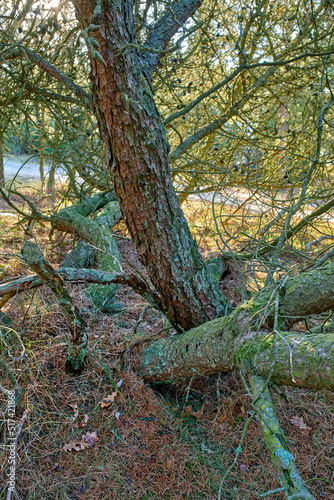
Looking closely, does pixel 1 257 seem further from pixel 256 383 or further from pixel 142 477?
pixel 256 383

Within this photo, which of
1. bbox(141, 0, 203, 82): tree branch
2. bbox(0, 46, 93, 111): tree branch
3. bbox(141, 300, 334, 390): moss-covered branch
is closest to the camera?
bbox(141, 300, 334, 390): moss-covered branch

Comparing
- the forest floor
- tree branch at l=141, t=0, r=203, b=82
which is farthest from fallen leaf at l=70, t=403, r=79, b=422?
tree branch at l=141, t=0, r=203, b=82

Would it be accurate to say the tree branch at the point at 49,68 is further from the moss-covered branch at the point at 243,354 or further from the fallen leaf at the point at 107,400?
the fallen leaf at the point at 107,400

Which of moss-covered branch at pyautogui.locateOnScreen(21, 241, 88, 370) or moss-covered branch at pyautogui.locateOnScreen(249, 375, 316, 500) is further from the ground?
moss-covered branch at pyautogui.locateOnScreen(21, 241, 88, 370)

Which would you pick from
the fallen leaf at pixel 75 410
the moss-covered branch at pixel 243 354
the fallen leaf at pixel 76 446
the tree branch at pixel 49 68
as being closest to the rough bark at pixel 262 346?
the moss-covered branch at pixel 243 354

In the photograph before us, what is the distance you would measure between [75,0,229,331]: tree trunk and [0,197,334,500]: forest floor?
1.10 ft

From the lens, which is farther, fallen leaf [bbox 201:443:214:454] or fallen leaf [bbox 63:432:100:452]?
fallen leaf [bbox 201:443:214:454]

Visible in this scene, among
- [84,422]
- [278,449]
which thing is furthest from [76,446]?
[278,449]

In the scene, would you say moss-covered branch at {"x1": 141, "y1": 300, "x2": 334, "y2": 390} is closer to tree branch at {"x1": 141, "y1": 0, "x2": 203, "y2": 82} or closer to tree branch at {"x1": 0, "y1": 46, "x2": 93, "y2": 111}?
tree branch at {"x1": 0, "y1": 46, "x2": 93, "y2": 111}

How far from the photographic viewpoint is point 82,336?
216 centimetres

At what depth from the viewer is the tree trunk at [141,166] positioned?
1798 millimetres

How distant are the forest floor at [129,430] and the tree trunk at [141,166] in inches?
13.2

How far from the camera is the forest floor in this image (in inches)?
72.8

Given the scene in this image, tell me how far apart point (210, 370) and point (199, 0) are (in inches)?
128
